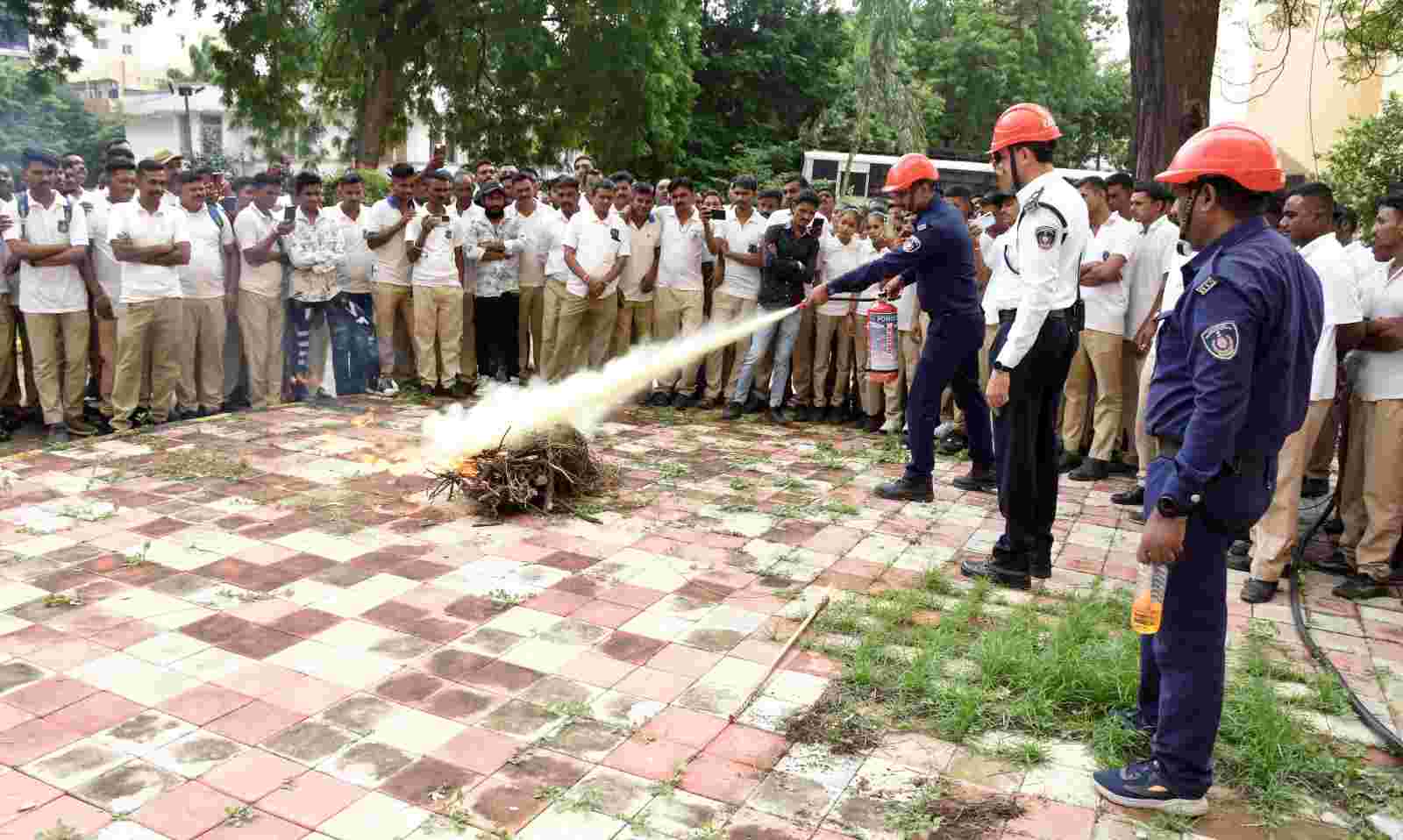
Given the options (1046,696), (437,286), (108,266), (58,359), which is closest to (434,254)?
(437,286)

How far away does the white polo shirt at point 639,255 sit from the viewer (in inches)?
423

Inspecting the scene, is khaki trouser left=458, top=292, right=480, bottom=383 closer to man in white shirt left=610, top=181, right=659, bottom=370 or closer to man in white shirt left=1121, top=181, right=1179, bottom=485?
man in white shirt left=610, top=181, right=659, bottom=370

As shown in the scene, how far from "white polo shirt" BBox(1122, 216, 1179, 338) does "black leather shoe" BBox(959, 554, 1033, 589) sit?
3.32 meters

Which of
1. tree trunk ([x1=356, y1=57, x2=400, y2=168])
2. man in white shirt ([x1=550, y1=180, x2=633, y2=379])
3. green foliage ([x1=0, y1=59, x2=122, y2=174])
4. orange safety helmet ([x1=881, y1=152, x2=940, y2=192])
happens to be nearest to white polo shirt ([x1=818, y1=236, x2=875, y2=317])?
man in white shirt ([x1=550, y1=180, x2=633, y2=379])

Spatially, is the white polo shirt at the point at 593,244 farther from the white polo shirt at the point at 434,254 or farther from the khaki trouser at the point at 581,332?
the white polo shirt at the point at 434,254

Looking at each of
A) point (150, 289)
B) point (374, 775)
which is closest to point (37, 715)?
point (374, 775)

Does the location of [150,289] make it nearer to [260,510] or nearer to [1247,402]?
[260,510]

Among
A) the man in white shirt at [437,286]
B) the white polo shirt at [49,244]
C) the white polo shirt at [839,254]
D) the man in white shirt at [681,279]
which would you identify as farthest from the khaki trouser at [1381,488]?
the white polo shirt at [49,244]

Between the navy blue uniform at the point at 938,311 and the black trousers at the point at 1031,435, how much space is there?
1352mm

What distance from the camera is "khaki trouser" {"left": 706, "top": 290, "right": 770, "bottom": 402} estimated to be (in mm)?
10562

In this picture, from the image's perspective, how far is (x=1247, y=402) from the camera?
3.36m

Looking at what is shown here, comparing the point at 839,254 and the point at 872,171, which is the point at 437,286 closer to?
the point at 839,254

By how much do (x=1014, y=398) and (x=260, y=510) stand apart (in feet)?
14.9

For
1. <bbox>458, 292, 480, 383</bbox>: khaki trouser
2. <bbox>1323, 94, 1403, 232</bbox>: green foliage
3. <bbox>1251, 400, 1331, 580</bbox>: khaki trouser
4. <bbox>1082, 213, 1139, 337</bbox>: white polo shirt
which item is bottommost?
<bbox>1251, 400, 1331, 580</bbox>: khaki trouser
